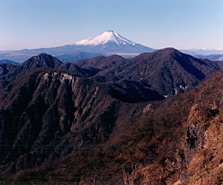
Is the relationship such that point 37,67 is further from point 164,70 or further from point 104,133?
point 104,133

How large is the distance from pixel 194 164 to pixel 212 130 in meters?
3.74

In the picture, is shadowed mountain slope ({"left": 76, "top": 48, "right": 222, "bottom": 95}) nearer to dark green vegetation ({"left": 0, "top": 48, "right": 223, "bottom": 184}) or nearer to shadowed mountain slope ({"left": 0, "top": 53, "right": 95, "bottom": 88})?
dark green vegetation ({"left": 0, "top": 48, "right": 223, "bottom": 184})

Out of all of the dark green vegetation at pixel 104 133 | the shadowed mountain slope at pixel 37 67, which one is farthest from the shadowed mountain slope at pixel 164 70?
the shadowed mountain slope at pixel 37 67

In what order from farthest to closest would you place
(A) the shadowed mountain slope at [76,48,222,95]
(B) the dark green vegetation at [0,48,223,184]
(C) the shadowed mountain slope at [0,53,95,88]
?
(C) the shadowed mountain slope at [0,53,95,88] → (A) the shadowed mountain slope at [76,48,222,95] → (B) the dark green vegetation at [0,48,223,184]

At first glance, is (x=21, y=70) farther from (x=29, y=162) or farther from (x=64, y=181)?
(x=64, y=181)

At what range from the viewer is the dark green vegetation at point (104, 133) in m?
19.5

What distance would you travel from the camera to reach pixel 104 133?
5450 centimetres

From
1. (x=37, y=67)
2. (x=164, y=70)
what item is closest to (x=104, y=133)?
(x=164, y=70)

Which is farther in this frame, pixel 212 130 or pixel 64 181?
pixel 64 181

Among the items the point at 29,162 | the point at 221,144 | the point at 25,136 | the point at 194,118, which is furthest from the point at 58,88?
the point at 221,144

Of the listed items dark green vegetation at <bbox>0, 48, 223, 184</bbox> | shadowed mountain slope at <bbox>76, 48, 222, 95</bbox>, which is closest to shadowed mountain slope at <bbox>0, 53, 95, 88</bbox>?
shadowed mountain slope at <bbox>76, 48, 222, 95</bbox>

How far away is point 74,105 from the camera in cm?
7606

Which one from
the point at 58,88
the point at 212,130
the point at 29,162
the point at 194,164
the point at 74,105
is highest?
the point at 212,130

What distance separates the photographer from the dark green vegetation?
19484mm
